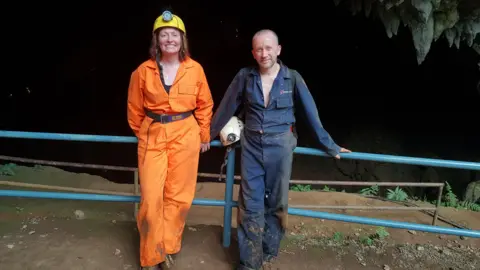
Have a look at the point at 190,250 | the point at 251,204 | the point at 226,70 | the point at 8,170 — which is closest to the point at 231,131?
the point at 251,204

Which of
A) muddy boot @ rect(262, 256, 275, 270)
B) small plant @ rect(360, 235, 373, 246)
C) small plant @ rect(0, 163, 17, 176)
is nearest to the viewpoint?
muddy boot @ rect(262, 256, 275, 270)

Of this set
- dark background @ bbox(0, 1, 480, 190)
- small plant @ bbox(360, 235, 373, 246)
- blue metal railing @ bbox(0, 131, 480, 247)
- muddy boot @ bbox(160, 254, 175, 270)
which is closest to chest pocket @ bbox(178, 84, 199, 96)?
blue metal railing @ bbox(0, 131, 480, 247)

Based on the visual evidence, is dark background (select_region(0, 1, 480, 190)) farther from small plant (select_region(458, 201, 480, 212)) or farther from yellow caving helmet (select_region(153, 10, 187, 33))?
yellow caving helmet (select_region(153, 10, 187, 33))

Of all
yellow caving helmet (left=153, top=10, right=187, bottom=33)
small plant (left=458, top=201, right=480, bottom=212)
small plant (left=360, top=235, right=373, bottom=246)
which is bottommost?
small plant (left=458, top=201, right=480, bottom=212)

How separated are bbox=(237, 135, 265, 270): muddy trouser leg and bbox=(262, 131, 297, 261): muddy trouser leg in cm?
6

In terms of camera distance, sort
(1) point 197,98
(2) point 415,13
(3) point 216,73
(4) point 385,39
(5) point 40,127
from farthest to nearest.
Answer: (3) point 216,73
(5) point 40,127
(4) point 385,39
(2) point 415,13
(1) point 197,98

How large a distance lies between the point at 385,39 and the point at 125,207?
8.86 m

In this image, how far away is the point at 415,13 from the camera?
15.7 feet

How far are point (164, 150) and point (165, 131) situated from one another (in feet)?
0.50

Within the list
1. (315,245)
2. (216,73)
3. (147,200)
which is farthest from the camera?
(216,73)

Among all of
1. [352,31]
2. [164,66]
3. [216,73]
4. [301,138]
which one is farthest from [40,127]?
[164,66]

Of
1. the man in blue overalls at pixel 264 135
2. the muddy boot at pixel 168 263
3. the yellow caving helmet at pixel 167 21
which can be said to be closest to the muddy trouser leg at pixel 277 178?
the man in blue overalls at pixel 264 135

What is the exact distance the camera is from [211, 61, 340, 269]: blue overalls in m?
2.79

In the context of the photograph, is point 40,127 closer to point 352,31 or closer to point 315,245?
point 352,31
